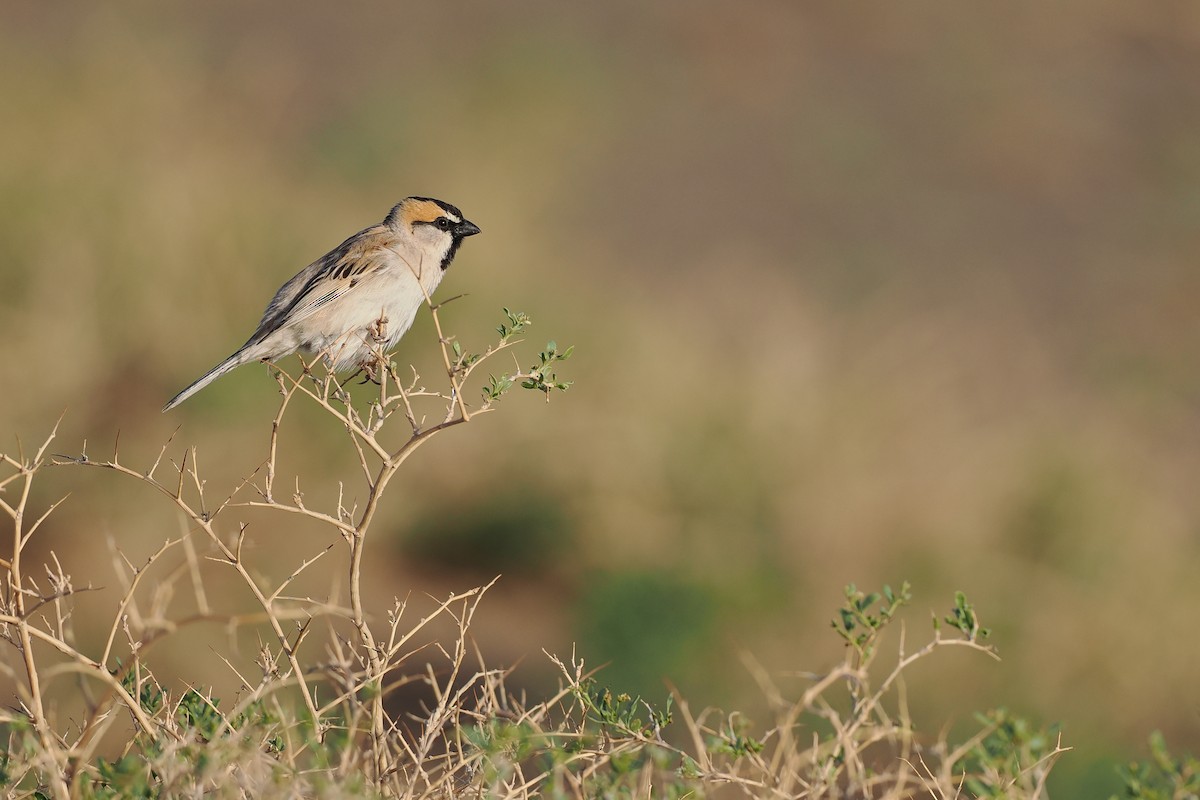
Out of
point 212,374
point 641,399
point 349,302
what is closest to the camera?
point 212,374

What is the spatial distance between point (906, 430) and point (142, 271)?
14.6 feet

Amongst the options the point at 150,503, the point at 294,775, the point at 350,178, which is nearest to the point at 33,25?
the point at 350,178

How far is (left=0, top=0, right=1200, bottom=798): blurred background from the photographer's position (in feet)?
23.6

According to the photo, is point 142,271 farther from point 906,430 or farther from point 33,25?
point 33,25

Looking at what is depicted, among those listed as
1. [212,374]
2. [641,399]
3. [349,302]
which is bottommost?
[212,374]

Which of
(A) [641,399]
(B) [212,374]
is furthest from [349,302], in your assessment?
(A) [641,399]

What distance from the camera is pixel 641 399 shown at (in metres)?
8.18

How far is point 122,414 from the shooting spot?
7.43 m

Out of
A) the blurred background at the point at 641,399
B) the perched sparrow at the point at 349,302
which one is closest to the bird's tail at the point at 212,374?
the perched sparrow at the point at 349,302

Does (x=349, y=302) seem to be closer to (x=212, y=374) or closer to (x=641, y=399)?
(x=212, y=374)

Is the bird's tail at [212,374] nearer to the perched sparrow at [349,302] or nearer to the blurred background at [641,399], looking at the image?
the perched sparrow at [349,302]

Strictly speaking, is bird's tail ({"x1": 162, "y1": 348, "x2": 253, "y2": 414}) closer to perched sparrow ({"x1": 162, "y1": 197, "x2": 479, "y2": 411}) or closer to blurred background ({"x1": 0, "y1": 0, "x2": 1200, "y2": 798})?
perched sparrow ({"x1": 162, "y1": 197, "x2": 479, "y2": 411})

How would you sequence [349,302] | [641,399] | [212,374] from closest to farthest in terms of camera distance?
[212,374] < [349,302] < [641,399]

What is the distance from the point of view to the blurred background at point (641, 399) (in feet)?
23.6
